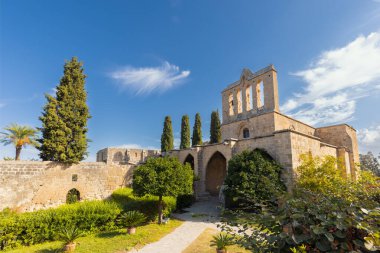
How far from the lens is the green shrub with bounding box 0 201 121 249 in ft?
23.8

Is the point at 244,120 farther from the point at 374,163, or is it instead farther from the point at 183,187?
the point at 374,163

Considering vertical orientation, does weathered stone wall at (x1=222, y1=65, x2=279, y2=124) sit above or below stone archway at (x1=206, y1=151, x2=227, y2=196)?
above

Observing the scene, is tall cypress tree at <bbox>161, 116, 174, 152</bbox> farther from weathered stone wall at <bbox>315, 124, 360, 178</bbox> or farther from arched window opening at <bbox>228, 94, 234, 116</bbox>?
weathered stone wall at <bbox>315, 124, 360, 178</bbox>

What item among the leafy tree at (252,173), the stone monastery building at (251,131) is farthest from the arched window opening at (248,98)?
the leafy tree at (252,173)

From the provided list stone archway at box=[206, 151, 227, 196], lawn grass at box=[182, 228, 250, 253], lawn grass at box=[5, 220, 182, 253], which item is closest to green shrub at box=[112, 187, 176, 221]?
lawn grass at box=[5, 220, 182, 253]

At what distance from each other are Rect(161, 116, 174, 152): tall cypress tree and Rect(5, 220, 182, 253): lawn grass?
59.8 ft

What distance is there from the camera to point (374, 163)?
3177 cm

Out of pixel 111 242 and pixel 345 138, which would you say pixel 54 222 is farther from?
pixel 345 138

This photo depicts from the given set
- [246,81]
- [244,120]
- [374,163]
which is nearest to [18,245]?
[244,120]

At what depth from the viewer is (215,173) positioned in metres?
19.4

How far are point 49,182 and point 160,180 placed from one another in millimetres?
8223

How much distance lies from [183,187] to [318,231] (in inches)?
378

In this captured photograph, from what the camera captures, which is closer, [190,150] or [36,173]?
[36,173]

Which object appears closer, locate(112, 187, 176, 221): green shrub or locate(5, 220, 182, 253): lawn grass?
locate(5, 220, 182, 253): lawn grass
